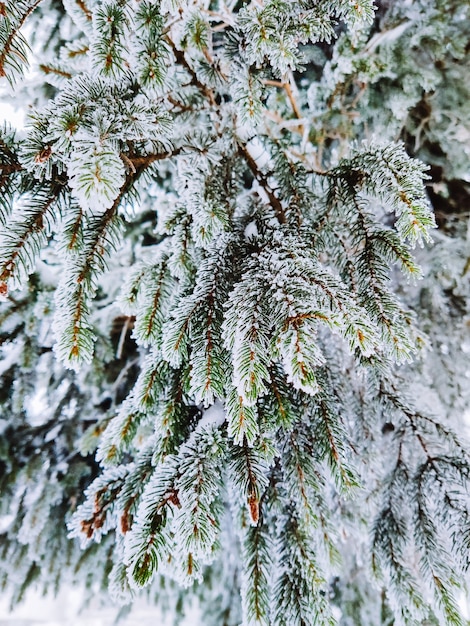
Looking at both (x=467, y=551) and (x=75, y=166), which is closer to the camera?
(x=75, y=166)

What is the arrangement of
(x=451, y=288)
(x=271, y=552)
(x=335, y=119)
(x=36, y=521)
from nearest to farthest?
1. (x=271, y=552)
2. (x=36, y=521)
3. (x=335, y=119)
4. (x=451, y=288)

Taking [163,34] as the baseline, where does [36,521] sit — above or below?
below

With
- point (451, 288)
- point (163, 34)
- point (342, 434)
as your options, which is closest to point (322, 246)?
point (342, 434)

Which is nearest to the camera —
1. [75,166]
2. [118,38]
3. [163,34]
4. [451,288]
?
[75,166]

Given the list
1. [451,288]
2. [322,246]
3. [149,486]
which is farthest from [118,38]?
[451,288]

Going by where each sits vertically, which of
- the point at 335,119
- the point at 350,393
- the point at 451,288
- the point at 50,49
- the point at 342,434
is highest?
the point at 50,49

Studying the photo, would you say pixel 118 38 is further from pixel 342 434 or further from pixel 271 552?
pixel 271 552

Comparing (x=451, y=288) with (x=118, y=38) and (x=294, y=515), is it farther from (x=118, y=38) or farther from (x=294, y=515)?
(x=118, y=38)

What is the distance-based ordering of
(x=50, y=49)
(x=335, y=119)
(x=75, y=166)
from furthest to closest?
1. (x=50, y=49)
2. (x=335, y=119)
3. (x=75, y=166)

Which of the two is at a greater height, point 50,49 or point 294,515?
point 50,49
